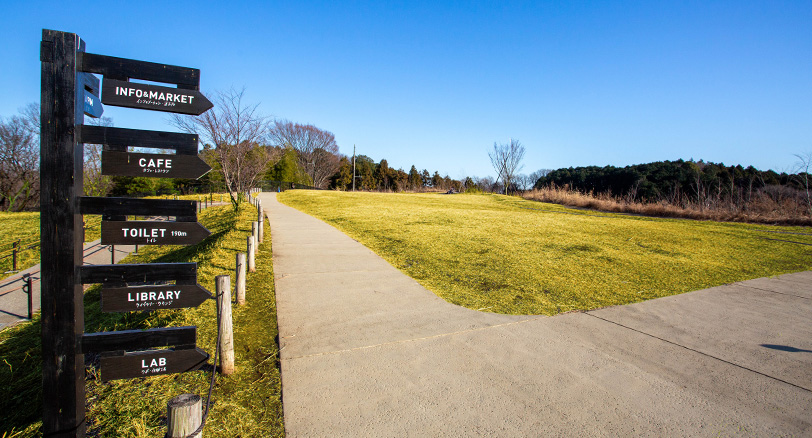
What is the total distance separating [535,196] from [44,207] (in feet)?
99.9

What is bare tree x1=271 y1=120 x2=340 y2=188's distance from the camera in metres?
54.8

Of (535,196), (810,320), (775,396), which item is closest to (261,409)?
(775,396)

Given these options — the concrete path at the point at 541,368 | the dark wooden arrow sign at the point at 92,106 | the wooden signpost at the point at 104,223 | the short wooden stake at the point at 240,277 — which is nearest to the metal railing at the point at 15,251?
the short wooden stake at the point at 240,277

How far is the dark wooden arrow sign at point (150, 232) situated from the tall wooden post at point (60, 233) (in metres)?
0.17

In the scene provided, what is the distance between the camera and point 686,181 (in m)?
28.4

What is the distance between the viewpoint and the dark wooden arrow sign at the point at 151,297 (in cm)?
247

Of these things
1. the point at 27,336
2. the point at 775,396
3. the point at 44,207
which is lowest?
the point at 27,336

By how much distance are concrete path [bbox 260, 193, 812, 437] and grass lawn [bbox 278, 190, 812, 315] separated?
0.57 metres

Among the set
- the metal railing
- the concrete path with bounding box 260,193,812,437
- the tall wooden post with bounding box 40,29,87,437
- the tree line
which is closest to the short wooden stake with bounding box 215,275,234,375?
the concrete path with bounding box 260,193,812,437

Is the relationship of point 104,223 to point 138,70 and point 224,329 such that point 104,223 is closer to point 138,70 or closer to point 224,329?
point 138,70

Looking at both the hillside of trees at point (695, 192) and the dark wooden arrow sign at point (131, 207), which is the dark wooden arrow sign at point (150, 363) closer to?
the dark wooden arrow sign at point (131, 207)

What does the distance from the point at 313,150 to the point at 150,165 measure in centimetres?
5548

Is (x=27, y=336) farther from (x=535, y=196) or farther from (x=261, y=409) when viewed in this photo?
(x=535, y=196)

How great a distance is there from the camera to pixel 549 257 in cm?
A: 808
